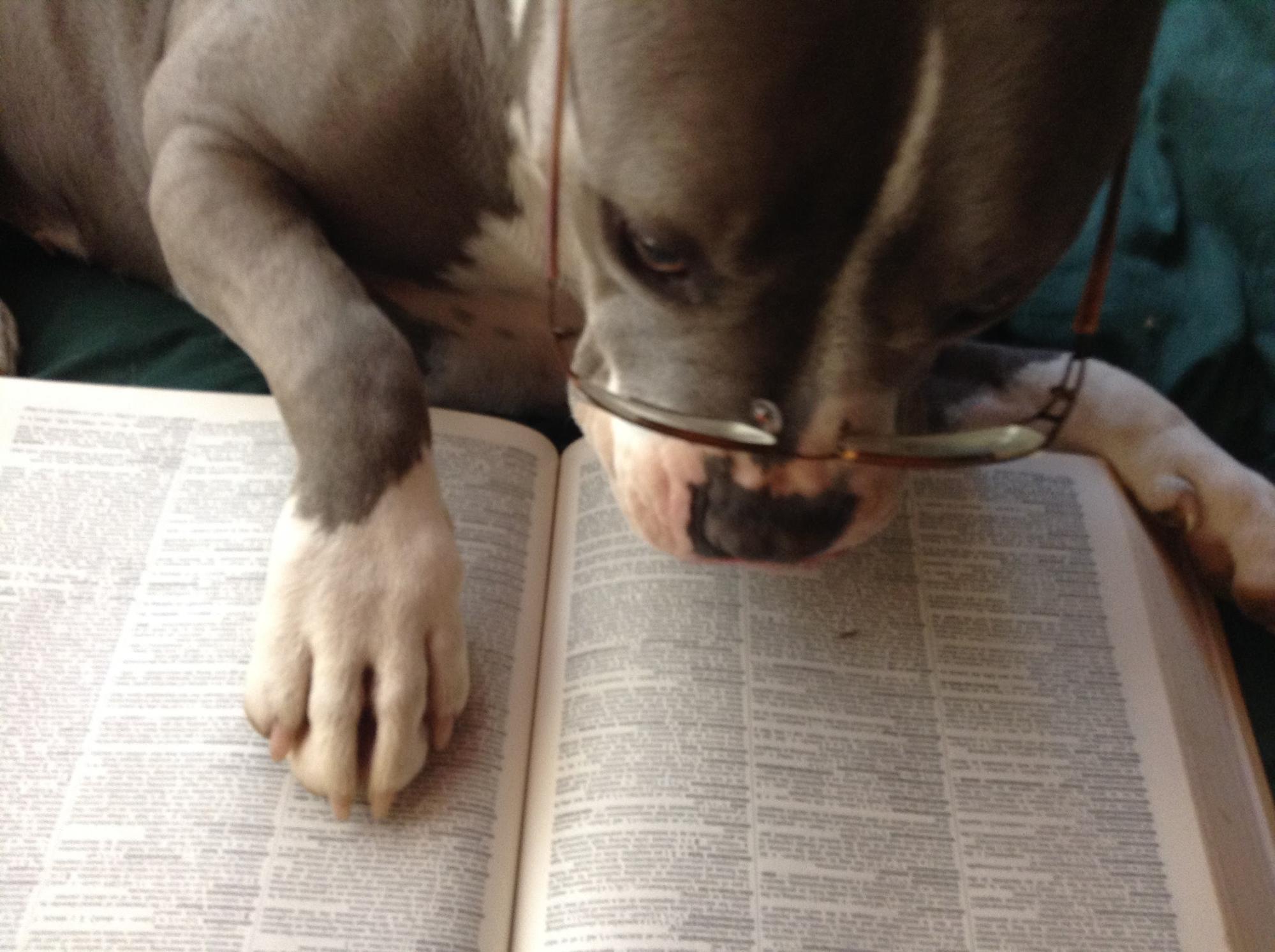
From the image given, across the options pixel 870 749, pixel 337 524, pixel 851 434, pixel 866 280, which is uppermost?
pixel 866 280

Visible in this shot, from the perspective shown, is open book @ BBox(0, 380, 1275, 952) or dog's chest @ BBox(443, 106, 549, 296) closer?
open book @ BBox(0, 380, 1275, 952)

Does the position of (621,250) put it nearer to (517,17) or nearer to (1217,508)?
(517,17)

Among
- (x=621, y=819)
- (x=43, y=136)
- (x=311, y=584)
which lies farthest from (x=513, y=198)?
(x=43, y=136)

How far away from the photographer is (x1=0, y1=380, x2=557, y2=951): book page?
0.77m

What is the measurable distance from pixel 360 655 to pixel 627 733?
21cm

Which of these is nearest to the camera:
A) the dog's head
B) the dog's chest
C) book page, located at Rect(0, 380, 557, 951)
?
the dog's head

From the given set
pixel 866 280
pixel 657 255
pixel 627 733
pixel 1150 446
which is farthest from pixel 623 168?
pixel 1150 446

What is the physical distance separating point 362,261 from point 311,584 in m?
0.39

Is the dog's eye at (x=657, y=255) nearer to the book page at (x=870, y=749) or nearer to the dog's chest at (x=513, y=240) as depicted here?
the dog's chest at (x=513, y=240)

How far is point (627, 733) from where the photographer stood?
0.86 m

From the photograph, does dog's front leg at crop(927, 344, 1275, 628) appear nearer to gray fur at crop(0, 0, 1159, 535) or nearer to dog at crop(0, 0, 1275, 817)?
dog at crop(0, 0, 1275, 817)

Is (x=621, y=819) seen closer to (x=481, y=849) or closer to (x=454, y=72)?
(x=481, y=849)

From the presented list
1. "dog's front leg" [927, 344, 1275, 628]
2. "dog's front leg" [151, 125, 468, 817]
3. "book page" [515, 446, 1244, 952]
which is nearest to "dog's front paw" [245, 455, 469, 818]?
"dog's front leg" [151, 125, 468, 817]

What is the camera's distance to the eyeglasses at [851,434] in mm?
774
